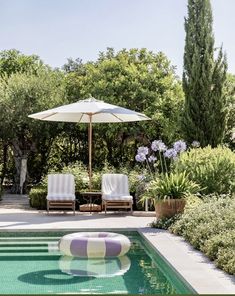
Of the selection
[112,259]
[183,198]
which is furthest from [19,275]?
[183,198]

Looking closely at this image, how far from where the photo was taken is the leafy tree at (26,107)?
58.8 feet

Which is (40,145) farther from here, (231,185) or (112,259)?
(112,259)

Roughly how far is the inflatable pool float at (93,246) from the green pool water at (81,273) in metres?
0.14

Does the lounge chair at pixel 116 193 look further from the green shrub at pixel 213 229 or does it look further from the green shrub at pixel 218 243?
the green shrub at pixel 218 243

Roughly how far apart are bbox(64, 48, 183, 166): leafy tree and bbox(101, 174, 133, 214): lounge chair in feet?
17.3

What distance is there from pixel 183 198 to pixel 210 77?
28.0 ft

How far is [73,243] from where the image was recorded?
7484 millimetres

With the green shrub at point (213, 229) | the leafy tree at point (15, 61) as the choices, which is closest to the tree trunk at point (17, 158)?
the leafy tree at point (15, 61)

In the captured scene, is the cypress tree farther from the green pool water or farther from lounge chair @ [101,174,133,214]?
the green pool water

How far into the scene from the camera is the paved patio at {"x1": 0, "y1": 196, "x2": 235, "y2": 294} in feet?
18.7

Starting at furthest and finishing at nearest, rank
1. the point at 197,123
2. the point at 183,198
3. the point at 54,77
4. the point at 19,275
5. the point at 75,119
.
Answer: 1. the point at 54,77
2. the point at 197,123
3. the point at 75,119
4. the point at 183,198
5. the point at 19,275

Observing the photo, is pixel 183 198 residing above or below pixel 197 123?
below

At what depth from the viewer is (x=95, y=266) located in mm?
7328

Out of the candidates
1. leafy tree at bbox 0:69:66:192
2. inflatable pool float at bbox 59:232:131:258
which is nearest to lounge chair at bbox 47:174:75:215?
leafy tree at bbox 0:69:66:192
